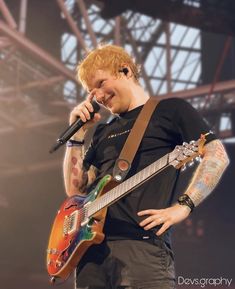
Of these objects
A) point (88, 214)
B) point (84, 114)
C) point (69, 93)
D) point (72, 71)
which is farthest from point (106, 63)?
point (69, 93)

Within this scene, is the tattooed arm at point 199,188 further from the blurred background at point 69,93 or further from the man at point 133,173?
the blurred background at point 69,93

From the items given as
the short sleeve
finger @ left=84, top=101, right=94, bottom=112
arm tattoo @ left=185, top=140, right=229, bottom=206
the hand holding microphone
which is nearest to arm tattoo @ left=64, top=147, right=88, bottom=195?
the hand holding microphone

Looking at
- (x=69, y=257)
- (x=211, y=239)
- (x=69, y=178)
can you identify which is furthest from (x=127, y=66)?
(x=211, y=239)

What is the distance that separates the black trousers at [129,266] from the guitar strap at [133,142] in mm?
238

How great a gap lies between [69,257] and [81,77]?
696 mm

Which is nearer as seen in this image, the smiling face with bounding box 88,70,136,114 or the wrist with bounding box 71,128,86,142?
the smiling face with bounding box 88,70,136,114

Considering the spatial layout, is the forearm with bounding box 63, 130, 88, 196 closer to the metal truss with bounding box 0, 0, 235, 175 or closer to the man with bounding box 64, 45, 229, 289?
the man with bounding box 64, 45, 229, 289

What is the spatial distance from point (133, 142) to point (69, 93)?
405 centimetres

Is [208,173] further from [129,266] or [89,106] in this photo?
[89,106]

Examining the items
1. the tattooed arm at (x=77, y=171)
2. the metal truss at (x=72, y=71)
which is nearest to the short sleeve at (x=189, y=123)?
the tattooed arm at (x=77, y=171)

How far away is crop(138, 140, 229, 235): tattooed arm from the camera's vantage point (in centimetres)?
165

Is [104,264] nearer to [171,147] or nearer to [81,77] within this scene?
[171,147]

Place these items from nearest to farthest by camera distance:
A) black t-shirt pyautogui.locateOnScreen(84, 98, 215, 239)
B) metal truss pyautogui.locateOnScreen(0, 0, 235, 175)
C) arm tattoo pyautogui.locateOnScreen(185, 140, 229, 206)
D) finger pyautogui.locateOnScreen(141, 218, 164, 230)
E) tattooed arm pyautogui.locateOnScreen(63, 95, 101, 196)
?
finger pyautogui.locateOnScreen(141, 218, 164, 230)
arm tattoo pyautogui.locateOnScreen(185, 140, 229, 206)
black t-shirt pyautogui.locateOnScreen(84, 98, 215, 239)
tattooed arm pyautogui.locateOnScreen(63, 95, 101, 196)
metal truss pyautogui.locateOnScreen(0, 0, 235, 175)

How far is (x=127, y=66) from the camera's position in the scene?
83.8 inches
